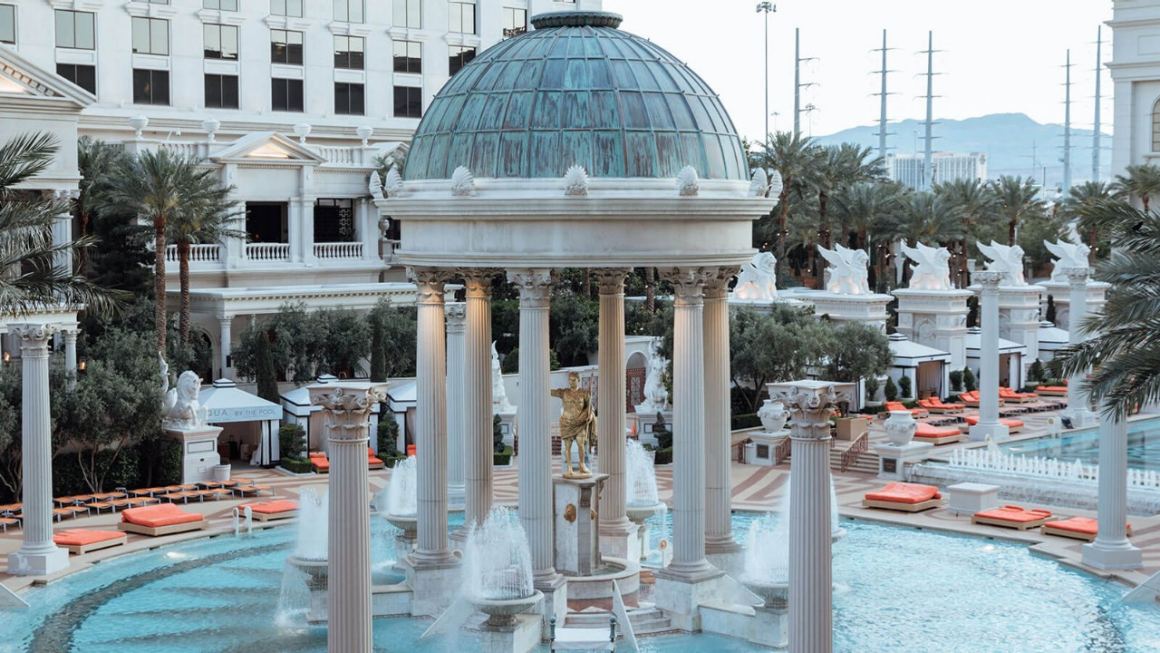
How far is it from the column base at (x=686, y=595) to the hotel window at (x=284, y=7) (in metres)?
47.0

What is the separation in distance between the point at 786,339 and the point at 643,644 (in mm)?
26885

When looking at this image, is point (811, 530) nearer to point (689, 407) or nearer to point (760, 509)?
point (689, 407)

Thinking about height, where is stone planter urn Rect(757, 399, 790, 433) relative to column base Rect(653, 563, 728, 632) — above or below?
above

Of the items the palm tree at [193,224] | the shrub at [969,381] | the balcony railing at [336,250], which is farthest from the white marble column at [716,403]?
the shrub at [969,381]

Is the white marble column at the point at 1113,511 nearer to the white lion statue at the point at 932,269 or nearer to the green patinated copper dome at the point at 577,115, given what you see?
the green patinated copper dome at the point at 577,115

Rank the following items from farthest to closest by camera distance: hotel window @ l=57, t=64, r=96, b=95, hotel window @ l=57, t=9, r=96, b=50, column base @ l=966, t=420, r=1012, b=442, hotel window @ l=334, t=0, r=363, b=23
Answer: hotel window @ l=334, t=0, r=363, b=23
hotel window @ l=57, t=64, r=96, b=95
hotel window @ l=57, t=9, r=96, b=50
column base @ l=966, t=420, r=1012, b=442

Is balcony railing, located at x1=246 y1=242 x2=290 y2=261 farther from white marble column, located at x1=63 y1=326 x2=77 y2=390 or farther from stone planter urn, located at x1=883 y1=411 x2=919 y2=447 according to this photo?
stone planter urn, located at x1=883 y1=411 x2=919 y2=447

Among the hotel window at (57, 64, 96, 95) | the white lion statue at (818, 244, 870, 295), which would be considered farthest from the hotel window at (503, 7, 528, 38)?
the hotel window at (57, 64, 96, 95)

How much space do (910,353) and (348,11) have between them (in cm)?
2759

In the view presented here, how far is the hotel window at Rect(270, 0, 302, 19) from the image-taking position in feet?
224

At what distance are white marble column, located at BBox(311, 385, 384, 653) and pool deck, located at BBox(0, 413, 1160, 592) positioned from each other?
14484 mm

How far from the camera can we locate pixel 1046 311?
78.2m

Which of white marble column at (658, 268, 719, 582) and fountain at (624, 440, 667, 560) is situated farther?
fountain at (624, 440, 667, 560)

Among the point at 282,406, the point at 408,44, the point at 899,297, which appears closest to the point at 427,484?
the point at 282,406
